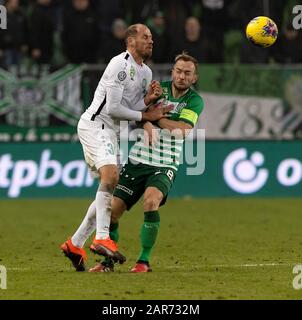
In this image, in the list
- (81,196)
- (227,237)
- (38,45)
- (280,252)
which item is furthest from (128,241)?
(38,45)

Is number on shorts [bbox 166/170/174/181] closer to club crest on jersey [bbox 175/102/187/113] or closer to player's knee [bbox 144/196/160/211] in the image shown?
player's knee [bbox 144/196/160/211]

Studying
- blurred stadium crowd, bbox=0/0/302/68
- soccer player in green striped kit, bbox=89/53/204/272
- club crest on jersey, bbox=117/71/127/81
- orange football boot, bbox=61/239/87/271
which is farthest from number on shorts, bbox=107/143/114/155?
blurred stadium crowd, bbox=0/0/302/68

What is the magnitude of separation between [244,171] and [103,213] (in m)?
9.59

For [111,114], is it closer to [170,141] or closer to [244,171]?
[170,141]

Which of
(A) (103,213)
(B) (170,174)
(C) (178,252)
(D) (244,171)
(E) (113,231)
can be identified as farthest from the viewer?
(D) (244,171)

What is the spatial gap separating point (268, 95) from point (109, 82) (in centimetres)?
990

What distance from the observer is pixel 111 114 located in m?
10.8

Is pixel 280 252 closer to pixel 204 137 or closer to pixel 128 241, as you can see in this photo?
pixel 128 241

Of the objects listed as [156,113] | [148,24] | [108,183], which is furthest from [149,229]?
[148,24]

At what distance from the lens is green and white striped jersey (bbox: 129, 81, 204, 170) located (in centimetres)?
1108

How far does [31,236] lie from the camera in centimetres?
1502

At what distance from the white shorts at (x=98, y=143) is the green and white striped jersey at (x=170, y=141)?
12.3 inches

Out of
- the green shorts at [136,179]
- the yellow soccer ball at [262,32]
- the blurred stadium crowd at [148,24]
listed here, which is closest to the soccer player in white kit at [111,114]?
the green shorts at [136,179]

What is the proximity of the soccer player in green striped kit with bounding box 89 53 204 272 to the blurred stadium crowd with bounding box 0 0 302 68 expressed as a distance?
9.28m
